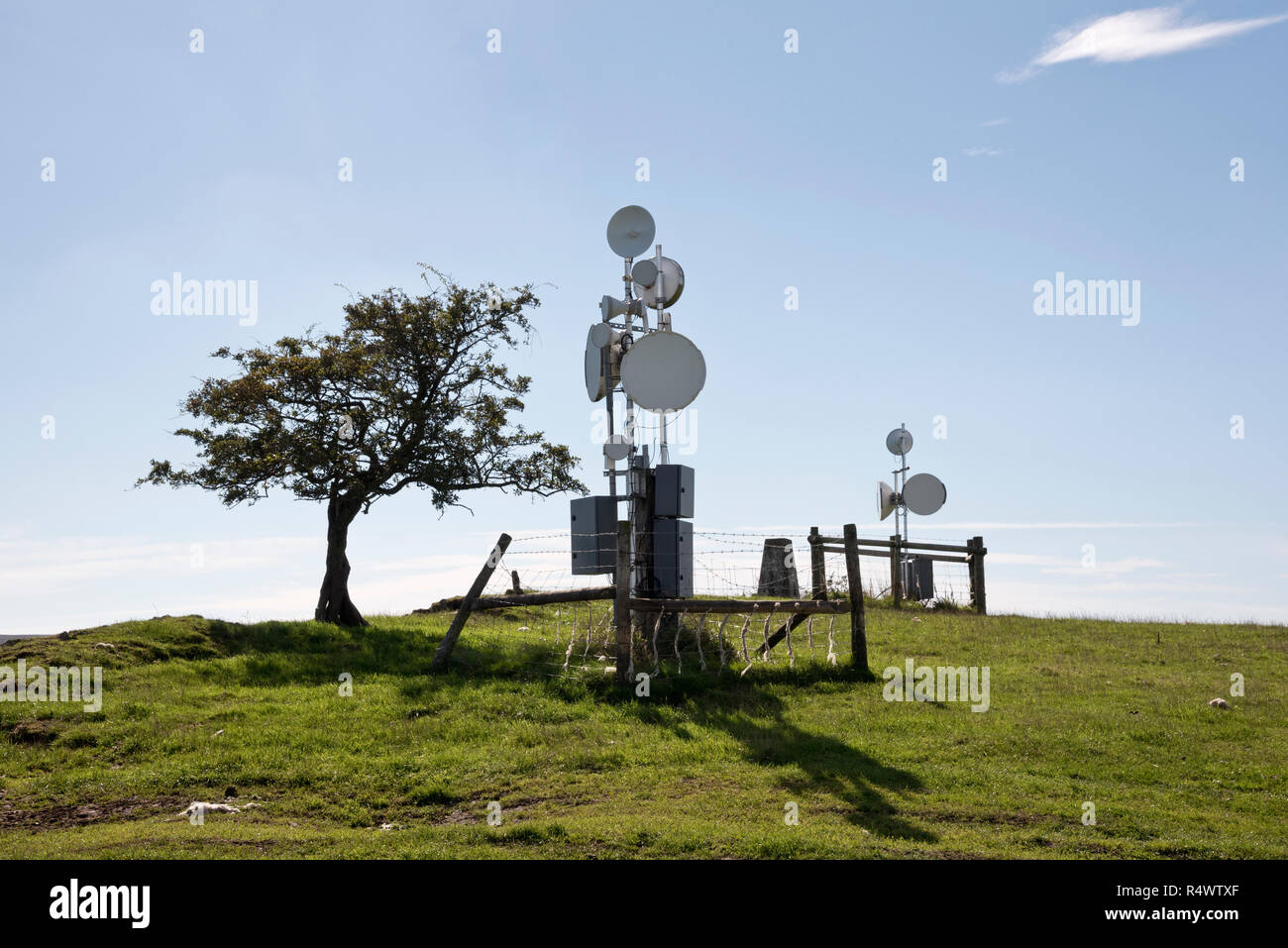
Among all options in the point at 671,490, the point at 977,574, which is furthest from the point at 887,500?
the point at 671,490

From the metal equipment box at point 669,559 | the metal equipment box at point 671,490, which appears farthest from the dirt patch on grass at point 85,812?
the metal equipment box at point 671,490

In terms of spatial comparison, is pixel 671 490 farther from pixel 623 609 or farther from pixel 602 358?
pixel 623 609

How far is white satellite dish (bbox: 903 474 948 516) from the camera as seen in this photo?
90.3 feet

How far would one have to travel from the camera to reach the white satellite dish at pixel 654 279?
19.7m

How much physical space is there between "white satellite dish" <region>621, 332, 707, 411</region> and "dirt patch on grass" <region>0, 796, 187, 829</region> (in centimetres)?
869

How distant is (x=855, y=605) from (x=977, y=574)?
1089 cm

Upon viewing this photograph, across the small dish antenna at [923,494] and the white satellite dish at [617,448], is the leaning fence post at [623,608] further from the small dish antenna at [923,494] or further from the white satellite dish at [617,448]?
the small dish antenna at [923,494]

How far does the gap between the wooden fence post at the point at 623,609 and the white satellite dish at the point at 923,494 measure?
14.0 m

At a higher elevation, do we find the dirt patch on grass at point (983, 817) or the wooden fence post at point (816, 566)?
A: the wooden fence post at point (816, 566)

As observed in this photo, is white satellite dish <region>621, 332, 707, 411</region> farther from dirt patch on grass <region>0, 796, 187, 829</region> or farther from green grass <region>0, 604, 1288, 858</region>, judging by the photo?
dirt patch on grass <region>0, 796, 187, 829</region>

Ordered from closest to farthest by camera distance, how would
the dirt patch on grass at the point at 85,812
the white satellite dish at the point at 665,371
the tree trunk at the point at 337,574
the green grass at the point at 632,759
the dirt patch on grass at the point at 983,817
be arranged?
the green grass at the point at 632,759 → the dirt patch on grass at the point at 983,817 → the dirt patch on grass at the point at 85,812 → the white satellite dish at the point at 665,371 → the tree trunk at the point at 337,574
